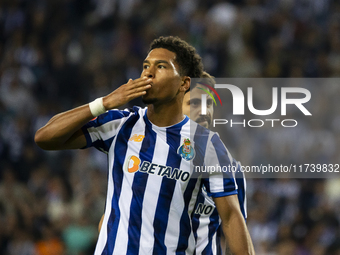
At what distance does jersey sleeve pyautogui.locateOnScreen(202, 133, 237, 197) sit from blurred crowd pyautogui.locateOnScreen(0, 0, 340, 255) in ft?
10.4

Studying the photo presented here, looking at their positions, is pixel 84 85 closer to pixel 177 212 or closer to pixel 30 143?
pixel 30 143

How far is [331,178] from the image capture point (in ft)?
22.0

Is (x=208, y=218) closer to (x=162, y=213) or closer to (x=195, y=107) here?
(x=162, y=213)

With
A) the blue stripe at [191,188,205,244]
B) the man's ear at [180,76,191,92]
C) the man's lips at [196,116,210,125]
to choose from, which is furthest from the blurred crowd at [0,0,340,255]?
the man's ear at [180,76,191,92]

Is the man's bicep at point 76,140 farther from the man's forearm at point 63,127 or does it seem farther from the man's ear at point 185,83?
the man's ear at point 185,83

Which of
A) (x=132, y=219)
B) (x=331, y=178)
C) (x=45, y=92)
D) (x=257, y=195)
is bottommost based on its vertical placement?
(x=132, y=219)

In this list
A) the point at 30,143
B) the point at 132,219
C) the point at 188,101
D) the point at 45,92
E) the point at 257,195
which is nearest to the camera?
the point at 132,219

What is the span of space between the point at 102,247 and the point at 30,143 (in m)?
4.99

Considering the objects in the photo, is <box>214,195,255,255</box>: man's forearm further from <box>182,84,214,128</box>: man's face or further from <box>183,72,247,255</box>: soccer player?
<box>182,84,214,128</box>: man's face

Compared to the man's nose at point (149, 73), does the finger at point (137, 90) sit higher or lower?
lower

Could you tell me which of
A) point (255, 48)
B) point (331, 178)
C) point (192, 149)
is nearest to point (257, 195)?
point (331, 178)

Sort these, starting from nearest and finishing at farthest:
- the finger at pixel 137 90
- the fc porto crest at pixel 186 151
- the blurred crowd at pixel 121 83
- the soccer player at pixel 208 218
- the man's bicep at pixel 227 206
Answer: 1. the finger at pixel 137 90
2. the man's bicep at pixel 227 206
3. the fc porto crest at pixel 186 151
4. the soccer player at pixel 208 218
5. the blurred crowd at pixel 121 83

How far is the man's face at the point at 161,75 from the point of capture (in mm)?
2771

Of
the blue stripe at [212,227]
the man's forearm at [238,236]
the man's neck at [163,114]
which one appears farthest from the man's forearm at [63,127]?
the blue stripe at [212,227]
